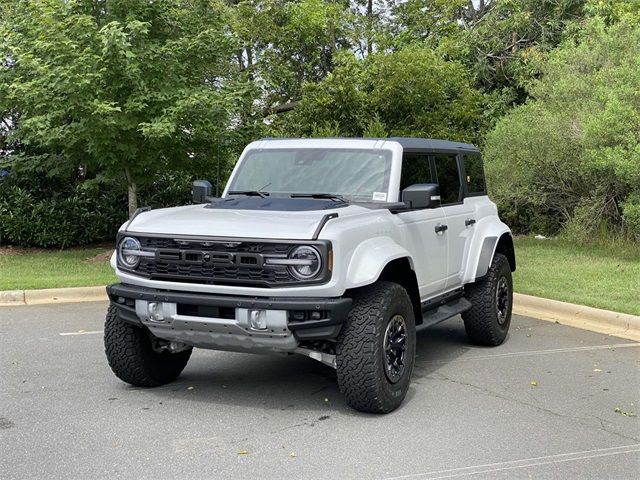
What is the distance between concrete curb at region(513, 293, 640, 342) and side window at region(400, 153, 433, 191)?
9.73ft

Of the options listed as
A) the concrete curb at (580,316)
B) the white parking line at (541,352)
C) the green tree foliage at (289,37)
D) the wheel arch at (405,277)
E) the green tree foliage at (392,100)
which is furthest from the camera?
the green tree foliage at (289,37)

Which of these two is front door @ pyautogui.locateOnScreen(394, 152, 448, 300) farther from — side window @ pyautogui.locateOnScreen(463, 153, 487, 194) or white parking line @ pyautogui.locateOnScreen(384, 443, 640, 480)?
white parking line @ pyautogui.locateOnScreen(384, 443, 640, 480)

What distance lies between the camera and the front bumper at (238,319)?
4.75 meters

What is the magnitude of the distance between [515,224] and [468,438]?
47.1ft

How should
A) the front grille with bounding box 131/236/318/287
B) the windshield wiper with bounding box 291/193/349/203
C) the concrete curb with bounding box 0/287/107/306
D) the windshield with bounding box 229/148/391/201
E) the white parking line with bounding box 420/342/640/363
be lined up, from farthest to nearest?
the concrete curb with bounding box 0/287/107/306 → the white parking line with bounding box 420/342/640/363 → the windshield with bounding box 229/148/391/201 → the windshield wiper with bounding box 291/193/349/203 → the front grille with bounding box 131/236/318/287

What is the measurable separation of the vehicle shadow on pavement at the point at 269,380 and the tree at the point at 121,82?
5.64 metres

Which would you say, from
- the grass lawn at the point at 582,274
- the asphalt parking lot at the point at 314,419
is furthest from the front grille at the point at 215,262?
the grass lawn at the point at 582,274

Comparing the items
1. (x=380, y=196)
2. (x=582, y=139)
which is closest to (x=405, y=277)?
(x=380, y=196)

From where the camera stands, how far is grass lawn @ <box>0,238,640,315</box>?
9.45 metres

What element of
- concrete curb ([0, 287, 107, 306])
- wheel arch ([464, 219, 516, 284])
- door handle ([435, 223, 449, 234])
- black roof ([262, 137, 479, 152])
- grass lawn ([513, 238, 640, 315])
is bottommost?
grass lawn ([513, 238, 640, 315])

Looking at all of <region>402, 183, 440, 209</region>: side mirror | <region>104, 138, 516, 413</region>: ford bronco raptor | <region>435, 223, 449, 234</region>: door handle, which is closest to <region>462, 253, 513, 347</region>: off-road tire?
<region>104, 138, 516, 413</region>: ford bronco raptor

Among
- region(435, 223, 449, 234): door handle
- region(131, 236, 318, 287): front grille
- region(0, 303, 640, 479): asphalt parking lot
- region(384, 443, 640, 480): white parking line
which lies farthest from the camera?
region(435, 223, 449, 234): door handle

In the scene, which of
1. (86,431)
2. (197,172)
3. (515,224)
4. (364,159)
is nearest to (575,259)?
(515,224)

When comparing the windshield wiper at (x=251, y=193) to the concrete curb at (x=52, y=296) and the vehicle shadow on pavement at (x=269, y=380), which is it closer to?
the vehicle shadow on pavement at (x=269, y=380)
